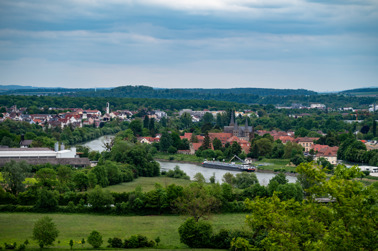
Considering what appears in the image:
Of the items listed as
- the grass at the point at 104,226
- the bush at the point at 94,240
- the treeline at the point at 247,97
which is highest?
the treeline at the point at 247,97

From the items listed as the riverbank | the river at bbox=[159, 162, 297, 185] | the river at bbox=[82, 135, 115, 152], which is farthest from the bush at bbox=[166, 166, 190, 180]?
the river at bbox=[82, 135, 115, 152]

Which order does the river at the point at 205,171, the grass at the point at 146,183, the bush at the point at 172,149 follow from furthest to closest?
the bush at the point at 172,149
the river at the point at 205,171
the grass at the point at 146,183

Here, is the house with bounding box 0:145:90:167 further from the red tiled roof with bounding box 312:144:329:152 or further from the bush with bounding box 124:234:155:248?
the red tiled roof with bounding box 312:144:329:152

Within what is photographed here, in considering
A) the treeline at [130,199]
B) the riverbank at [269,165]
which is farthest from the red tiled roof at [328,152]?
the treeline at [130,199]

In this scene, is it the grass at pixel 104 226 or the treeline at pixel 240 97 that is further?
the treeline at pixel 240 97

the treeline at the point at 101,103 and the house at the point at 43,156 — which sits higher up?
the treeline at the point at 101,103

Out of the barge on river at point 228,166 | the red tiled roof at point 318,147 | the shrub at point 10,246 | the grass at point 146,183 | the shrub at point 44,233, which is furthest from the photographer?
the red tiled roof at point 318,147

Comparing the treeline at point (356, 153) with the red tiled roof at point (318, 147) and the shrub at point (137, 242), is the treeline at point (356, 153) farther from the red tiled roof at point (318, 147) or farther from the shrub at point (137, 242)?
the shrub at point (137, 242)
